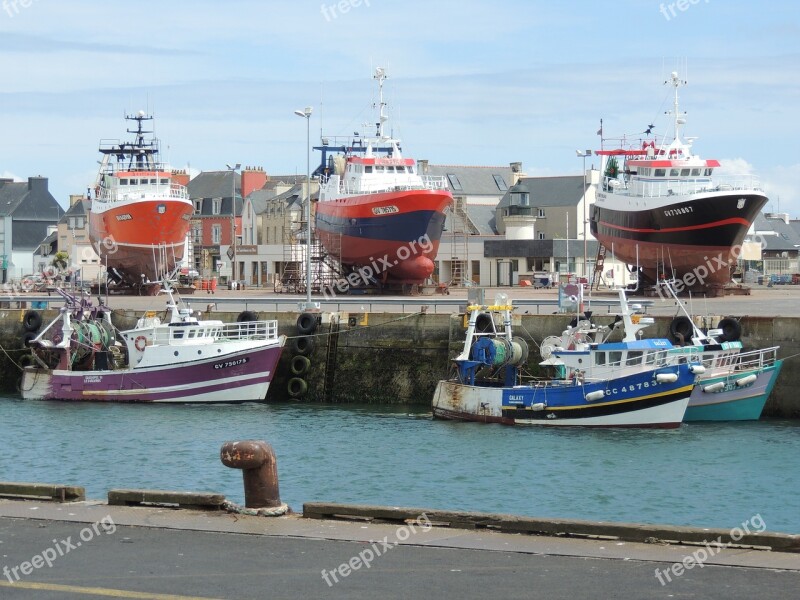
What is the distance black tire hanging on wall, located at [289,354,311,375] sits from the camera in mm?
39594

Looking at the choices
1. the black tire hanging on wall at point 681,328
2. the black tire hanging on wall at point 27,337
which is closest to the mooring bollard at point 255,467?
the black tire hanging on wall at point 681,328

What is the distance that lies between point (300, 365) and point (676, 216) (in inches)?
713

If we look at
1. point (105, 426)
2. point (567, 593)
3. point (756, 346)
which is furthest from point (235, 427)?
point (567, 593)

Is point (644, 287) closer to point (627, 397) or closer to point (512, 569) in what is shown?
point (627, 397)

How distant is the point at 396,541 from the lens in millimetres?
13555

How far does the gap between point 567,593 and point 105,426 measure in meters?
24.5

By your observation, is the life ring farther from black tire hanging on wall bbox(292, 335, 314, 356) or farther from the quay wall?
black tire hanging on wall bbox(292, 335, 314, 356)

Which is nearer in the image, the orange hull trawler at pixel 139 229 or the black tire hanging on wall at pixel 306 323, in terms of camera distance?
the black tire hanging on wall at pixel 306 323

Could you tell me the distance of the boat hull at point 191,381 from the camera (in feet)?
125

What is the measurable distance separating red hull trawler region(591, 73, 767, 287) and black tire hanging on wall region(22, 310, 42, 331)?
23531mm

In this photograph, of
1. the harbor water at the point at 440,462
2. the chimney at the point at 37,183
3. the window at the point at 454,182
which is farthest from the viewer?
the chimney at the point at 37,183

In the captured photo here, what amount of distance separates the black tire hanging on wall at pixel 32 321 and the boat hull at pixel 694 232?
23.5 metres

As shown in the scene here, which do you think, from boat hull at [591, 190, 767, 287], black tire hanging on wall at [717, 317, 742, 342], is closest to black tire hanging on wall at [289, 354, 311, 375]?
black tire hanging on wall at [717, 317, 742, 342]

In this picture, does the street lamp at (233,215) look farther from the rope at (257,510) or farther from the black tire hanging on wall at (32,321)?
the rope at (257,510)
